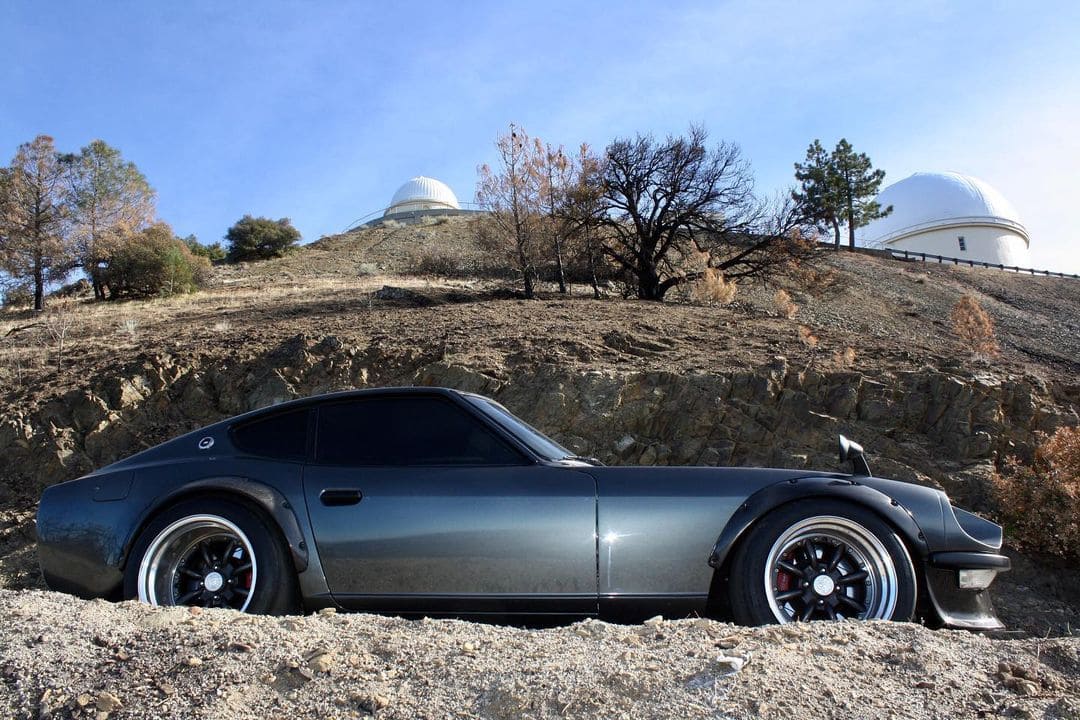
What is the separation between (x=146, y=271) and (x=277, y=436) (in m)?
27.4

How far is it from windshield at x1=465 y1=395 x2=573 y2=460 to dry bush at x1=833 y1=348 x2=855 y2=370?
9.31m

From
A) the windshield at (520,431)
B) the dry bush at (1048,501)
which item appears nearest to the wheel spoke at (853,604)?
the windshield at (520,431)

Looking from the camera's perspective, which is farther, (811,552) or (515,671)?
(811,552)

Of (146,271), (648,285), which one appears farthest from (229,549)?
(146,271)

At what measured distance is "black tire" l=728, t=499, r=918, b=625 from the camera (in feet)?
12.2

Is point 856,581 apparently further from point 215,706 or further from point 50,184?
point 50,184

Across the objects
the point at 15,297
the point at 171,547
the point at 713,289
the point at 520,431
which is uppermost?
the point at 15,297

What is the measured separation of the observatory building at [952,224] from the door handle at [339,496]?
61.1m

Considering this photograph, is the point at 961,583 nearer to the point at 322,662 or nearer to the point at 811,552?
the point at 811,552

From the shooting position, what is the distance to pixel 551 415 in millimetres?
11695

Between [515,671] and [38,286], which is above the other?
[38,286]

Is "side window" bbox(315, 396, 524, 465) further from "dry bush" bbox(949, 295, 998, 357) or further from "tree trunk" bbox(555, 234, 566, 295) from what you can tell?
"tree trunk" bbox(555, 234, 566, 295)

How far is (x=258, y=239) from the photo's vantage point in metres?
51.2

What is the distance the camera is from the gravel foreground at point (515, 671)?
273 cm
